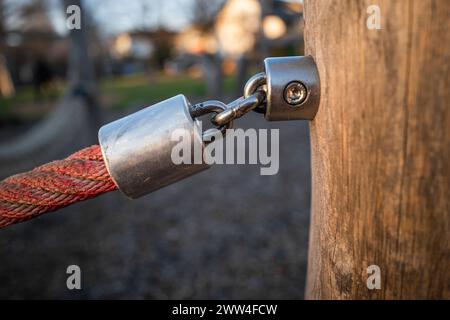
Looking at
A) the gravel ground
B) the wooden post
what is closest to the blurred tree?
the gravel ground

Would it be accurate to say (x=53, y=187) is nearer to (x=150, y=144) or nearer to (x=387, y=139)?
(x=150, y=144)

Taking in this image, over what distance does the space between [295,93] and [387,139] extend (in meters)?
0.21

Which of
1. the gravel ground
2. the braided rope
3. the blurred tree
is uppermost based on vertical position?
the blurred tree

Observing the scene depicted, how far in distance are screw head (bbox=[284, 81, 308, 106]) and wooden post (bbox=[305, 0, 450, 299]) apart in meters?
0.05

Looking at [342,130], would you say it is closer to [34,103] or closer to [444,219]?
[444,219]

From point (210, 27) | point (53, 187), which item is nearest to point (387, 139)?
point (53, 187)

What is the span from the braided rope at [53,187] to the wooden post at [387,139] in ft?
1.79

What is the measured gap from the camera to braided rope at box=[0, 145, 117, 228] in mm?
794

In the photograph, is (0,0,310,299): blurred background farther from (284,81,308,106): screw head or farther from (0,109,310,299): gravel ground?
(284,81,308,106): screw head

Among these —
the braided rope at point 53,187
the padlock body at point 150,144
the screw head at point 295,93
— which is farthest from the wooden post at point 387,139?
the braided rope at point 53,187

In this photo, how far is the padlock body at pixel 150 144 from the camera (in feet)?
2.40

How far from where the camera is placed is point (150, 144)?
2.44 feet

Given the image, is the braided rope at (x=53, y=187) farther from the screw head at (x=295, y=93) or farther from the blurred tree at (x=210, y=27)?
the blurred tree at (x=210, y=27)
